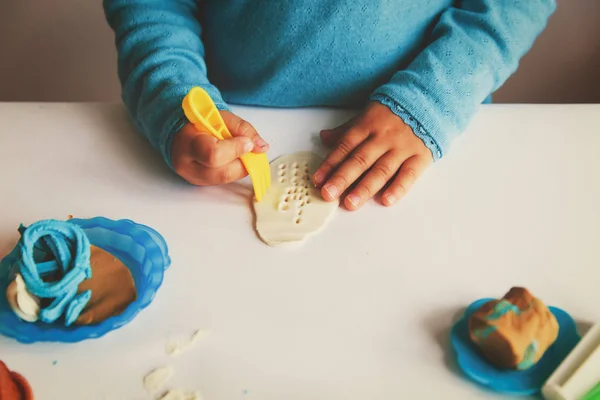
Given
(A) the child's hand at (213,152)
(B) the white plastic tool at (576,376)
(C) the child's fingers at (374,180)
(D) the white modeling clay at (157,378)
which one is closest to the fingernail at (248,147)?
(A) the child's hand at (213,152)

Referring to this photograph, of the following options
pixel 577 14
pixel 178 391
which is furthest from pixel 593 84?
pixel 178 391

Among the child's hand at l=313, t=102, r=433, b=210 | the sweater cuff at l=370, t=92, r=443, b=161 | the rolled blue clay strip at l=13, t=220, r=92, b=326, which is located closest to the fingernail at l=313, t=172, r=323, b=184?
the child's hand at l=313, t=102, r=433, b=210

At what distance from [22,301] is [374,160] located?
1.13ft

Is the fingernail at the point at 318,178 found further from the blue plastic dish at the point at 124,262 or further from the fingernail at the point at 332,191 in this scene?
the blue plastic dish at the point at 124,262

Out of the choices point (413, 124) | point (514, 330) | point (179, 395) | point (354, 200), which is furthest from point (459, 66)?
point (179, 395)

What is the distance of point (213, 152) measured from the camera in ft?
1.65

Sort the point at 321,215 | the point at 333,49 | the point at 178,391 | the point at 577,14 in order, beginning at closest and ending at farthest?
the point at 178,391 < the point at 321,215 < the point at 333,49 < the point at 577,14

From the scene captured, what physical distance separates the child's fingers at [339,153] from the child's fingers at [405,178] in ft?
0.18

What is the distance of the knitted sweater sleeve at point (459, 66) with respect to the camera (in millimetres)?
566

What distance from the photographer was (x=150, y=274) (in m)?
0.45

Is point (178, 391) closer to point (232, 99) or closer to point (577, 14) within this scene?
point (232, 99)

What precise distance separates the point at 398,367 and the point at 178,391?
0.53 feet

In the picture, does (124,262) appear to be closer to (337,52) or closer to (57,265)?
(57,265)

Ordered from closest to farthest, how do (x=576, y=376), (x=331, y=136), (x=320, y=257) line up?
(x=576, y=376)
(x=320, y=257)
(x=331, y=136)
